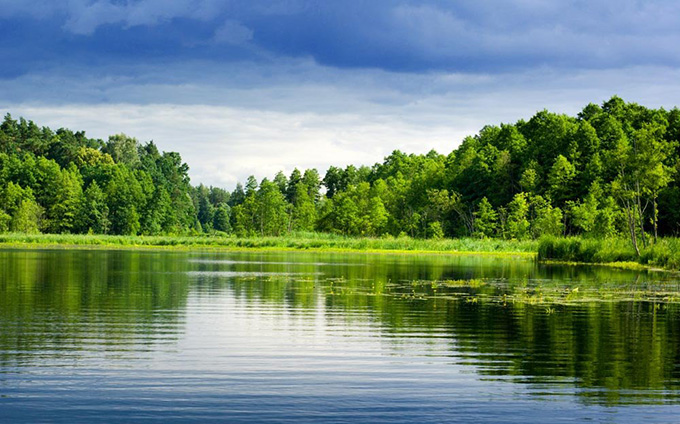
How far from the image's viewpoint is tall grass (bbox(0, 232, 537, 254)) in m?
88.7

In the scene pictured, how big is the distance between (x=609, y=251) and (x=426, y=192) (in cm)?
6688

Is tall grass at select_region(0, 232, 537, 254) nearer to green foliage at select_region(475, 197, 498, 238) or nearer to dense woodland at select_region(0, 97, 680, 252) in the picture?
dense woodland at select_region(0, 97, 680, 252)

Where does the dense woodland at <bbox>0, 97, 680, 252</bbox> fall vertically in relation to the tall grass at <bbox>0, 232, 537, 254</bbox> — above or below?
above

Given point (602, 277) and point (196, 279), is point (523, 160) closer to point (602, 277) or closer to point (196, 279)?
point (602, 277)

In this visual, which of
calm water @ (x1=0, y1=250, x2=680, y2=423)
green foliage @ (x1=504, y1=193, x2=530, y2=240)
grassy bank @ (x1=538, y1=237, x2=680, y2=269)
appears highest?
green foliage @ (x1=504, y1=193, x2=530, y2=240)

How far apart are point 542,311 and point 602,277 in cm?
1950

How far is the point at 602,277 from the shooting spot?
4388 cm

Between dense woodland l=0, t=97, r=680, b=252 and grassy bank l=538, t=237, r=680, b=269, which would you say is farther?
dense woodland l=0, t=97, r=680, b=252

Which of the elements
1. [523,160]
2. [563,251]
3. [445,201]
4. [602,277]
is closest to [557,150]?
[523,160]

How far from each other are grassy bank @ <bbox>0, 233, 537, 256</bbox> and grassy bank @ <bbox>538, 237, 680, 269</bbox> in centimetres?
1687

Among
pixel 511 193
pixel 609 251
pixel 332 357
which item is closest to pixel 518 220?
pixel 511 193

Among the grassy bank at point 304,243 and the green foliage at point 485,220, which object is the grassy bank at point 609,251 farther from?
the green foliage at point 485,220

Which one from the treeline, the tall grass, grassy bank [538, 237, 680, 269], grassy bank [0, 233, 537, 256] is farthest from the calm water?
the tall grass

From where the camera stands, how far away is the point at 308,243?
336 ft
